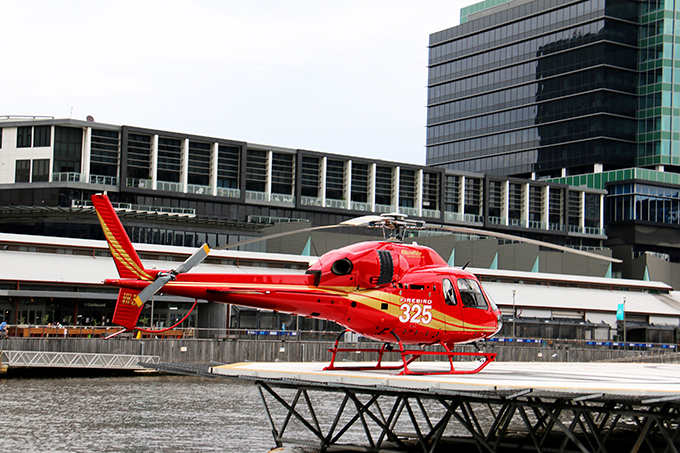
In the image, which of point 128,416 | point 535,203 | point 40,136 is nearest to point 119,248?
point 128,416

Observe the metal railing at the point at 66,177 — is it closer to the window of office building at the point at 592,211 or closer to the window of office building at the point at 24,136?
the window of office building at the point at 24,136

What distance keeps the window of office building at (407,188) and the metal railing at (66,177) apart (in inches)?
1415

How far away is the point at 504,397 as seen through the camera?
2014 centimetres

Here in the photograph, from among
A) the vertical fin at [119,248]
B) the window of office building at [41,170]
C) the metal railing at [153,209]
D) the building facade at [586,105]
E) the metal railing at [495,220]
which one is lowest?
the vertical fin at [119,248]

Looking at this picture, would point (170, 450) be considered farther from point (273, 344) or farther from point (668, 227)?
point (668, 227)

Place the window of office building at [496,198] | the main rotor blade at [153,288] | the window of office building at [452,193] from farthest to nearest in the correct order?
the window of office building at [496,198] → the window of office building at [452,193] → the main rotor blade at [153,288]

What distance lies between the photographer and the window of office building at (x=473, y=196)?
98438 mm

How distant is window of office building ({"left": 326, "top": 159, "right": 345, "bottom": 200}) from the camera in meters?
87.8

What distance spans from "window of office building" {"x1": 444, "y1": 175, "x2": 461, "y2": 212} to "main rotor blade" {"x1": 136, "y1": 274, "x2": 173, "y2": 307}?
76069 millimetres

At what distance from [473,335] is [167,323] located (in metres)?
43.3

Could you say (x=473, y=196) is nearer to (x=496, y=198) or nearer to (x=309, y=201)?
(x=496, y=198)

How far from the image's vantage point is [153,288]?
22094 mm

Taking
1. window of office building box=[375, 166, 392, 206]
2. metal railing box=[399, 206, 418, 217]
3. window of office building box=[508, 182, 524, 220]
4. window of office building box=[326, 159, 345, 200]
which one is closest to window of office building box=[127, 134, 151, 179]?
window of office building box=[326, 159, 345, 200]

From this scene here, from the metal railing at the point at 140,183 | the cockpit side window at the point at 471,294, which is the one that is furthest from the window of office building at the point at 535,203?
the cockpit side window at the point at 471,294
